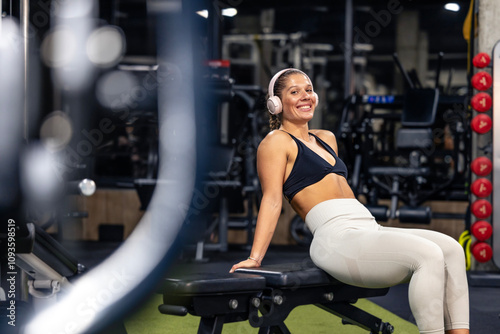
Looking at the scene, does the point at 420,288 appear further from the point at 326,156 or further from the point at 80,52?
the point at 80,52

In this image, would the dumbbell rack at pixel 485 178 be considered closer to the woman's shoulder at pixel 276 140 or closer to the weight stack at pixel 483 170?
the weight stack at pixel 483 170

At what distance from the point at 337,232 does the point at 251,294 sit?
337 mm

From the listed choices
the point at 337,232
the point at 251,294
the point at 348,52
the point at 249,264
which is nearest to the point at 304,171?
the point at 337,232

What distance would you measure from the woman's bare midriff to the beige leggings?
65 millimetres

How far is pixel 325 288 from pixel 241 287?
0.35 meters

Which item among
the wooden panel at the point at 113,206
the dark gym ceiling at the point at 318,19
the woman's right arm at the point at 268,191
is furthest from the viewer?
the dark gym ceiling at the point at 318,19

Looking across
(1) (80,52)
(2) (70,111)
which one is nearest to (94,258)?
(2) (70,111)

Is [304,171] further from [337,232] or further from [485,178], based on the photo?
[485,178]

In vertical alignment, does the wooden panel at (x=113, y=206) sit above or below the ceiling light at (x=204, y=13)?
below

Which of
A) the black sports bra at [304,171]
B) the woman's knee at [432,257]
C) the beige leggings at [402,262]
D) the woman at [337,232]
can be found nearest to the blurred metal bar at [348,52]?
the woman at [337,232]

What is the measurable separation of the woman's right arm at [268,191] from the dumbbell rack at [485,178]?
2412 millimetres

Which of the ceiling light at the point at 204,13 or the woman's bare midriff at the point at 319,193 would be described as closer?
the woman's bare midriff at the point at 319,193

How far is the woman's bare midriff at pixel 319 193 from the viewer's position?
212cm

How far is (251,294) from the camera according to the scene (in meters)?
1.86
